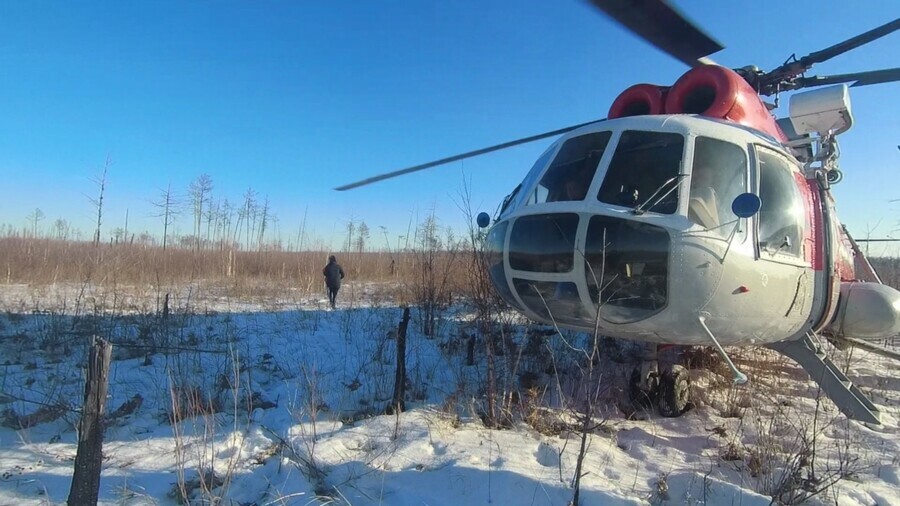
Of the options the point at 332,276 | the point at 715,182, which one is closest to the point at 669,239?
the point at 715,182

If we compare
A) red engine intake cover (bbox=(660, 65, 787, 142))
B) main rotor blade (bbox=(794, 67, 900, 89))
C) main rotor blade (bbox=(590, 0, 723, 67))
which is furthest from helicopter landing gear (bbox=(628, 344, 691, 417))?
main rotor blade (bbox=(794, 67, 900, 89))

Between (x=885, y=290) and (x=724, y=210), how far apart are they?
8.15ft

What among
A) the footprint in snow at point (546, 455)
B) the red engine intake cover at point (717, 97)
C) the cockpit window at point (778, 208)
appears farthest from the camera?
the red engine intake cover at point (717, 97)

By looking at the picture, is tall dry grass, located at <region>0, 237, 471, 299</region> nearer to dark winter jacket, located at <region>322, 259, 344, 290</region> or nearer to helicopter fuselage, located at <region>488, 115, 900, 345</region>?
dark winter jacket, located at <region>322, 259, 344, 290</region>

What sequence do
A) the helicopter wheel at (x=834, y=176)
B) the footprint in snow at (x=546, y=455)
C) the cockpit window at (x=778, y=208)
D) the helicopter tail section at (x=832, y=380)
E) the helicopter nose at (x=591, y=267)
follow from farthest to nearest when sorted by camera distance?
the helicopter wheel at (x=834, y=176), the helicopter tail section at (x=832, y=380), the cockpit window at (x=778, y=208), the footprint in snow at (x=546, y=455), the helicopter nose at (x=591, y=267)

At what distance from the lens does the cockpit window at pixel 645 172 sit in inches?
128

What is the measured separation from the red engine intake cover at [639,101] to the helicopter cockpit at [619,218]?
829 millimetres

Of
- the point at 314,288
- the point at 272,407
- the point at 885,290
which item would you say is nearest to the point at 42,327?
the point at 272,407

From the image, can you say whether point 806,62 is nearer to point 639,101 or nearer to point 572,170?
point 639,101

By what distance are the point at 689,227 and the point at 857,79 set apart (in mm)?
2935

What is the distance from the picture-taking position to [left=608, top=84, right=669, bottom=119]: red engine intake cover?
4477 mm

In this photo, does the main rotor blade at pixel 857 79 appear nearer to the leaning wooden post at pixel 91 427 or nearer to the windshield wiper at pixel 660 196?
the windshield wiper at pixel 660 196

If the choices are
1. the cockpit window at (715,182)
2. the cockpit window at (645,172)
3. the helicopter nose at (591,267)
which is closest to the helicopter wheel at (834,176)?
the cockpit window at (715,182)

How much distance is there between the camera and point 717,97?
160 inches
